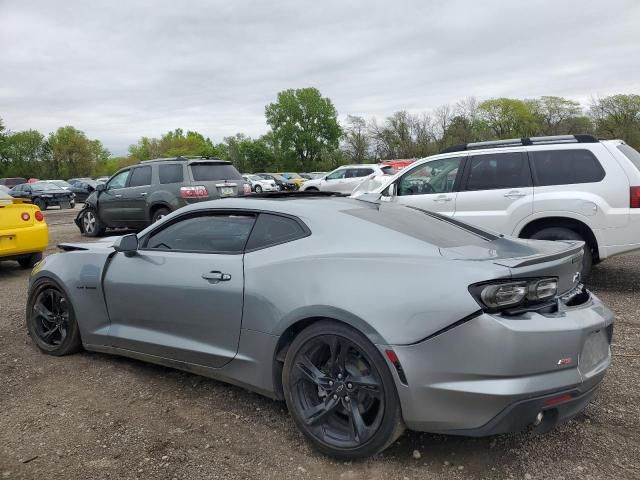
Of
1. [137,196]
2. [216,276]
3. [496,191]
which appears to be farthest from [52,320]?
[137,196]

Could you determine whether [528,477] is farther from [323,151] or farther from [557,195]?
[323,151]

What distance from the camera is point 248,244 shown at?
11.1 feet

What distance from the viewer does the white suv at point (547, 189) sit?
589 centimetres

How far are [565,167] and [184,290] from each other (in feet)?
15.7

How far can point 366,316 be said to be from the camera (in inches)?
104

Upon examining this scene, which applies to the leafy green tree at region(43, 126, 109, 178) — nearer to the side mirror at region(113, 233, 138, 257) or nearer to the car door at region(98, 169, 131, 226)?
the car door at region(98, 169, 131, 226)

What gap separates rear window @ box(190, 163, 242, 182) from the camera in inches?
444

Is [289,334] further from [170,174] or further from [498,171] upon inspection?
[170,174]

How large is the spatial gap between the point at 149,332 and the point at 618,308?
455cm

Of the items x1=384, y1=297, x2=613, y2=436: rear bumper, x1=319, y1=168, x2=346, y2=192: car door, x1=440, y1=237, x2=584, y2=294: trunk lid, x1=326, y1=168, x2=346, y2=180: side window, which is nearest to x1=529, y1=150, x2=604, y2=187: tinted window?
x1=440, y1=237, x2=584, y2=294: trunk lid

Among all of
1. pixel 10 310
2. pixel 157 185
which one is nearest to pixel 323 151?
pixel 157 185

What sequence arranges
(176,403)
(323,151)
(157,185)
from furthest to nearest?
1. (323,151)
2. (157,185)
3. (176,403)

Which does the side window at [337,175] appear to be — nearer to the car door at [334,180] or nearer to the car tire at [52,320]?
the car door at [334,180]

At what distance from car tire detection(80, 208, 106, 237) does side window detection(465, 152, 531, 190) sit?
936 centimetres
